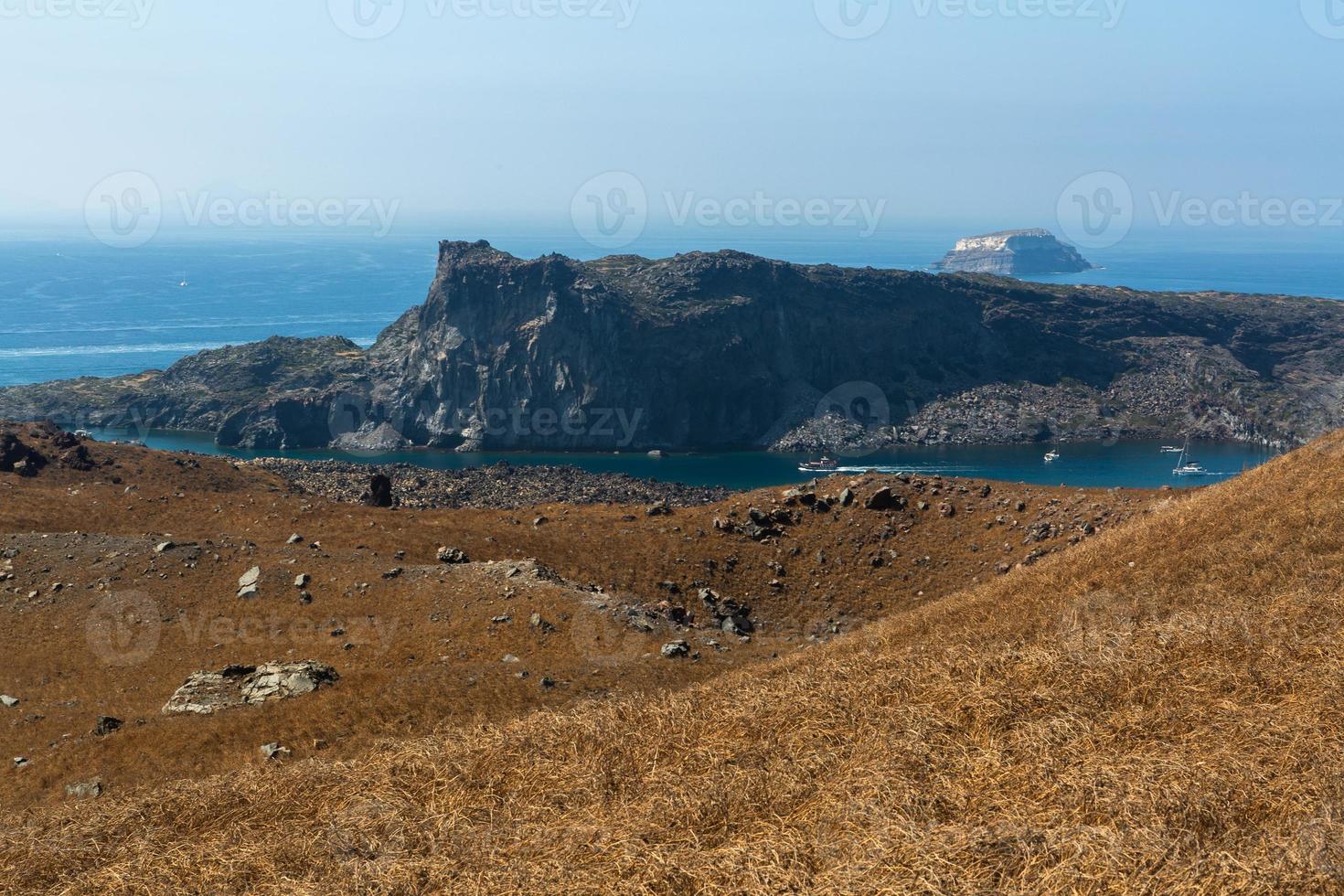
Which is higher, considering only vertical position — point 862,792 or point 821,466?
point 862,792

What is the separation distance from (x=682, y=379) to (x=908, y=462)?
42.5 metres

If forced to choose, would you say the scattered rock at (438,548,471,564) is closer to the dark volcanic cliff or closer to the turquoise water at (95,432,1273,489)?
the turquoise water at (95,432,1273,489)

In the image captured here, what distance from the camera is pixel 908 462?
125375 mm

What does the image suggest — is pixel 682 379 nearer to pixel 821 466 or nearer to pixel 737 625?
pixel 821 466

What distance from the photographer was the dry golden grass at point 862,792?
798cm

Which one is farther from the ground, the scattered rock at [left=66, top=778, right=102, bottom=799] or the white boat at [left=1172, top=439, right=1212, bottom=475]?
the scattered rock at [left=66, top=778, right=102, bottom=799]

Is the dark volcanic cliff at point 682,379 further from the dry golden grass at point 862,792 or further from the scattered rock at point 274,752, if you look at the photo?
the dry golden grass at point 862,792

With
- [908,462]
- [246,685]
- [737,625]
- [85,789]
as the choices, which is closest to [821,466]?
[908,462]

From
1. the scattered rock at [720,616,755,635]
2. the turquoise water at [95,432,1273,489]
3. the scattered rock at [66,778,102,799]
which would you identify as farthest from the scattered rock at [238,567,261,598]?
the turquoise water at [95,432,1273,489]

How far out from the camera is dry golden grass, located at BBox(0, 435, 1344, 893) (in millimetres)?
7984

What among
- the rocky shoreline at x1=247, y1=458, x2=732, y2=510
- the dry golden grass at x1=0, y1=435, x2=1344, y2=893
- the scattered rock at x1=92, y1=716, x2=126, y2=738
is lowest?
the rocky shoreline at x1=247, y1=458, x2=732, y2=510

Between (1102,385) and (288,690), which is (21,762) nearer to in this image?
(288,690)

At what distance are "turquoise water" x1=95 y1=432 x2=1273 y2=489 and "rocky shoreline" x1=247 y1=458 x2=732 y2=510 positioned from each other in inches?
646

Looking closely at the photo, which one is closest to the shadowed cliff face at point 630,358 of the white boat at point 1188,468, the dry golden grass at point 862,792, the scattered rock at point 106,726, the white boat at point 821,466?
the white boat at point 821,466
